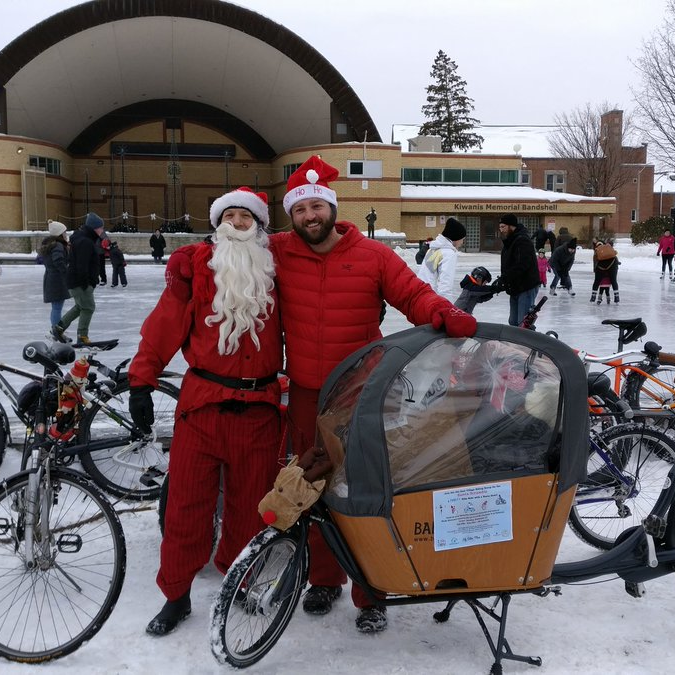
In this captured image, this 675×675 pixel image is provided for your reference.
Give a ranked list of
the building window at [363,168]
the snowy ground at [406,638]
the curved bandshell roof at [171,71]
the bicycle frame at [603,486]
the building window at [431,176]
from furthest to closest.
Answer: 1. the building window at [431,176]
2. the building window at [363,168]
3. the curved bandshell roof at [171,71]
4. the bicycle frame at [603,486]
5. the snowy ground at [406,638]

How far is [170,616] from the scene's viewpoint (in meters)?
3.12

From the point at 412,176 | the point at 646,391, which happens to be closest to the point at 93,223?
the point at 646,391

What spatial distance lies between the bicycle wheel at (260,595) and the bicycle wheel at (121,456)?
186cm

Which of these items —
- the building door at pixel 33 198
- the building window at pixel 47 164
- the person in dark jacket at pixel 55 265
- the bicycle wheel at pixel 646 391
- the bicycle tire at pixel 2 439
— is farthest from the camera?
the building window at pixel 47 164

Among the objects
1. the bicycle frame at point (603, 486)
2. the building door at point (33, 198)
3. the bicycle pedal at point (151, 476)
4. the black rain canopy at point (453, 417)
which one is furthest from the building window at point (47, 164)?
the black rain canopy at point (453, 417)

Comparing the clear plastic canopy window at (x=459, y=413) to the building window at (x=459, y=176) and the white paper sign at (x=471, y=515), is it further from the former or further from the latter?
the building window at (x=459, y=176)

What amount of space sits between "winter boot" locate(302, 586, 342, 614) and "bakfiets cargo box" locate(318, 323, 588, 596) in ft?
2.05

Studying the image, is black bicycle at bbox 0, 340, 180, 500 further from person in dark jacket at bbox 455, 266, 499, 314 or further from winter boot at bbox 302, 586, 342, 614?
person in dark jacket at bbox 455, 266, 499, 314

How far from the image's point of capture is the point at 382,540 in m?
2.65

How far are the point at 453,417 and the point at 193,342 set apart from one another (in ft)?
3.77

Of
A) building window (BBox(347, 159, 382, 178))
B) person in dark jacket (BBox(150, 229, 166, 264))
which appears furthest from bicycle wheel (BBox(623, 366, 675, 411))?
building window (BBox(347, 159, 382, 178))

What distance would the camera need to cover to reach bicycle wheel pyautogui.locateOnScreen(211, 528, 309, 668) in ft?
8.95

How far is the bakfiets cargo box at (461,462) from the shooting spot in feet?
8.61

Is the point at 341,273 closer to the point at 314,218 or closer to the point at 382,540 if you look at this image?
the point at 314,218
